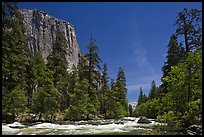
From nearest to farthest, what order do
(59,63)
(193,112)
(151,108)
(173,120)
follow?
(193,112) → (173,120) → (151,108) → (59,63)

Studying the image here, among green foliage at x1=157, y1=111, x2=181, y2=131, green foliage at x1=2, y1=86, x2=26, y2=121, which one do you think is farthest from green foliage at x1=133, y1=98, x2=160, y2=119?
green foliage at x1=2, y1=86, x2=26, y2=121

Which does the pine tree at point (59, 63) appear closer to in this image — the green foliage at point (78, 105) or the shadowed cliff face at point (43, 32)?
the green foliage at point (78, 105)

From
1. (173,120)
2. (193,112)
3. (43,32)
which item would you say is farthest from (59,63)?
(43,32)

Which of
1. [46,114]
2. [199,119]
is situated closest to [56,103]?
[46,114]

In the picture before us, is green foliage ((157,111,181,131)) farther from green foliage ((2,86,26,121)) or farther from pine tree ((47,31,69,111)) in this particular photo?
pine tree ((47,31,69,111))

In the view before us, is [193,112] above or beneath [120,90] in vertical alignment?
beneath

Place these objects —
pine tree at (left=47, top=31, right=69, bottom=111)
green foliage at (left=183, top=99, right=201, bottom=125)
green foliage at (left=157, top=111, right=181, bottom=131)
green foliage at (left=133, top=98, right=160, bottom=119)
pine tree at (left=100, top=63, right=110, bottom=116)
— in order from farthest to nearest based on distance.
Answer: pine tree at (left=100, top=63, right=110, bottom=116)
pine tree at (left=47, top=31, right=69, bottom=111)
green foliage at (left=133, top=98, right=160, bottom=119)
green foliage at (left=157, top=111, right=181, bottom=131)
green foliage at (left=183, top=99, right=201, bottom=125)

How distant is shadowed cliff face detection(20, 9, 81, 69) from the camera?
349 ft

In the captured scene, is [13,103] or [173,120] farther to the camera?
[13,103]

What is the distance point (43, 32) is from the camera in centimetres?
11131

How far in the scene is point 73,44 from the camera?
122688 mm

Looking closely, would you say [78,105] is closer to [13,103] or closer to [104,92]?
[13,103]

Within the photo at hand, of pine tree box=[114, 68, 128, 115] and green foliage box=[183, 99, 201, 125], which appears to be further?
pine tree box=[114, 68, 128, 115]

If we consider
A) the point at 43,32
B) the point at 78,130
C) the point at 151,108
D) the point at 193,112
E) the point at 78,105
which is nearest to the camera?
the point at 193,112
